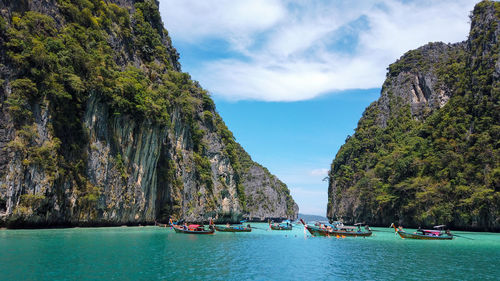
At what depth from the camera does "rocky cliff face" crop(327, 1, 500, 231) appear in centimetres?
4903

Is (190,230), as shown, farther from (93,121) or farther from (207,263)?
(207,263)

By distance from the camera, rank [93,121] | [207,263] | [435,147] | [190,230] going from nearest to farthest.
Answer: [207,263] → [93,121] → [190,230] → [435,147]

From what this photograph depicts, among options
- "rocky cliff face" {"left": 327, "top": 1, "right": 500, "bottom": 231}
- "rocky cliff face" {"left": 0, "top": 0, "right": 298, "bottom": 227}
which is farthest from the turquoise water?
"rocky cliff face" {"left": 327, "top": 1, "right": 500, "bottom": 231}

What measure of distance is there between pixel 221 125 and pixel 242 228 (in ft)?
127

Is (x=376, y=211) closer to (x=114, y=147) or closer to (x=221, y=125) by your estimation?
(x=221, y=125)

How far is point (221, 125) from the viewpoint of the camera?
83.2 metres

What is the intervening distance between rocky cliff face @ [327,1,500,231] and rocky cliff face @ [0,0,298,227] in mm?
33385

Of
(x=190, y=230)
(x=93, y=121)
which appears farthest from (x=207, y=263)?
(x=93, y=121)

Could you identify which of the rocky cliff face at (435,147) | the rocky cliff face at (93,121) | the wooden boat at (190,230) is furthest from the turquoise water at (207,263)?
the rocky cliff face at (435,147)

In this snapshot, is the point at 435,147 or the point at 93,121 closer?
the point at 93,121

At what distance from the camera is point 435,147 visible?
6034 cm

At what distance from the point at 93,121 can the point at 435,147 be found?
173ft

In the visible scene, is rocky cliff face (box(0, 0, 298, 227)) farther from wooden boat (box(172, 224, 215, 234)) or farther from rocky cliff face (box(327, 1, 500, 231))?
rocky cliff face (box(327, 1, 500, 231))

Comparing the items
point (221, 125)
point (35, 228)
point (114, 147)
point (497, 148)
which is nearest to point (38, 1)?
point (114, 147)
